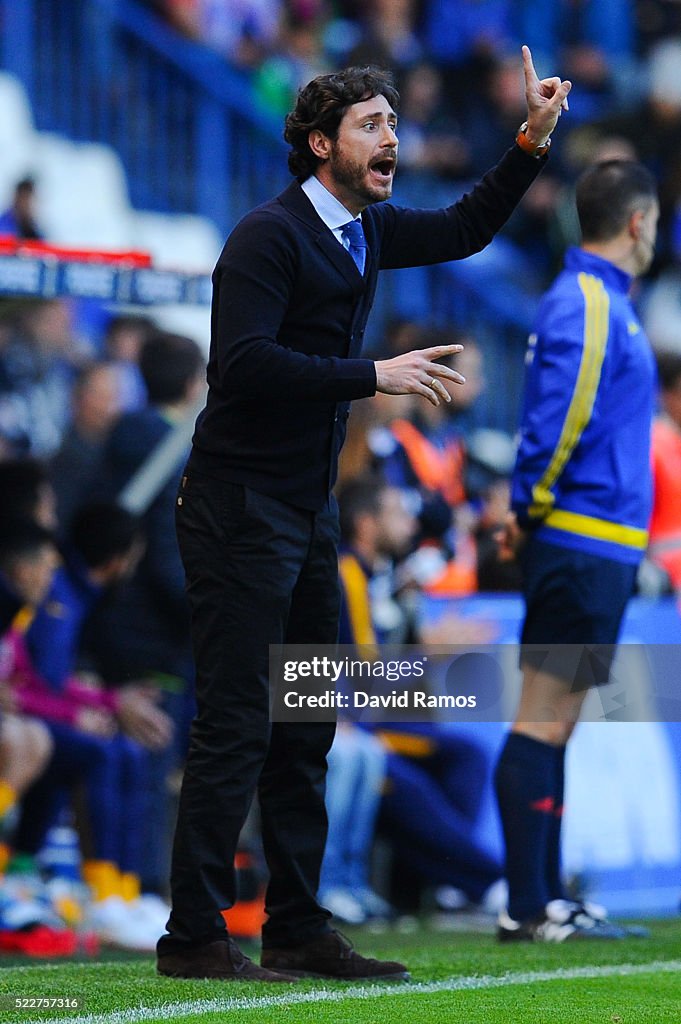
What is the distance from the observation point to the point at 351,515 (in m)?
7.82

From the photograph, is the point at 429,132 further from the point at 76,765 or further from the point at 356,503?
the point at 76,765

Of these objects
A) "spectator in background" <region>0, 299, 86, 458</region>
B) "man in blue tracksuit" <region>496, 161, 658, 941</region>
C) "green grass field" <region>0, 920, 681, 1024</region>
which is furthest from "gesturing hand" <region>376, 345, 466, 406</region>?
"spectator in background" <region>0, 299, 86, 458</region>

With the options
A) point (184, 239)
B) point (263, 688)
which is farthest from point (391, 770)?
point (184, 239)

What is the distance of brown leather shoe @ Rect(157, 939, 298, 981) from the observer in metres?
4.43

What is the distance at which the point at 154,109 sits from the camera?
11969 millimetres

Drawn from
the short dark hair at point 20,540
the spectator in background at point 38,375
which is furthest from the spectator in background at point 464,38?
the short dark hair at point 20,540

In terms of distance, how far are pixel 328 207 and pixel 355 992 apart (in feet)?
6.11

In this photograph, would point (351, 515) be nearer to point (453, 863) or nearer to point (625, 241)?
point (453, 863)

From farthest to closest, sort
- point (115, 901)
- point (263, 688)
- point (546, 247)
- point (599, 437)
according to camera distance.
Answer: point (546, 247) → point (115, 901) → point (599, 437) → point (263, 688)

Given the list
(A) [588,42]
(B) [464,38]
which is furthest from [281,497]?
(A) [588,42]

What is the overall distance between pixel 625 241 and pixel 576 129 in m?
8.69

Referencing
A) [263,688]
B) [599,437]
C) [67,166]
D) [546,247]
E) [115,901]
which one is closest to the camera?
[263,688]

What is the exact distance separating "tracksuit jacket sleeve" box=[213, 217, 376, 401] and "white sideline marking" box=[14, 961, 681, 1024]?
135 centimetres

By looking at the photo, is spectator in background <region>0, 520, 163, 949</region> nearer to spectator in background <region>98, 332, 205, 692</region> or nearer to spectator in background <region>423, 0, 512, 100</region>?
spectator in background <region>98, 332, 205, 692</region>
